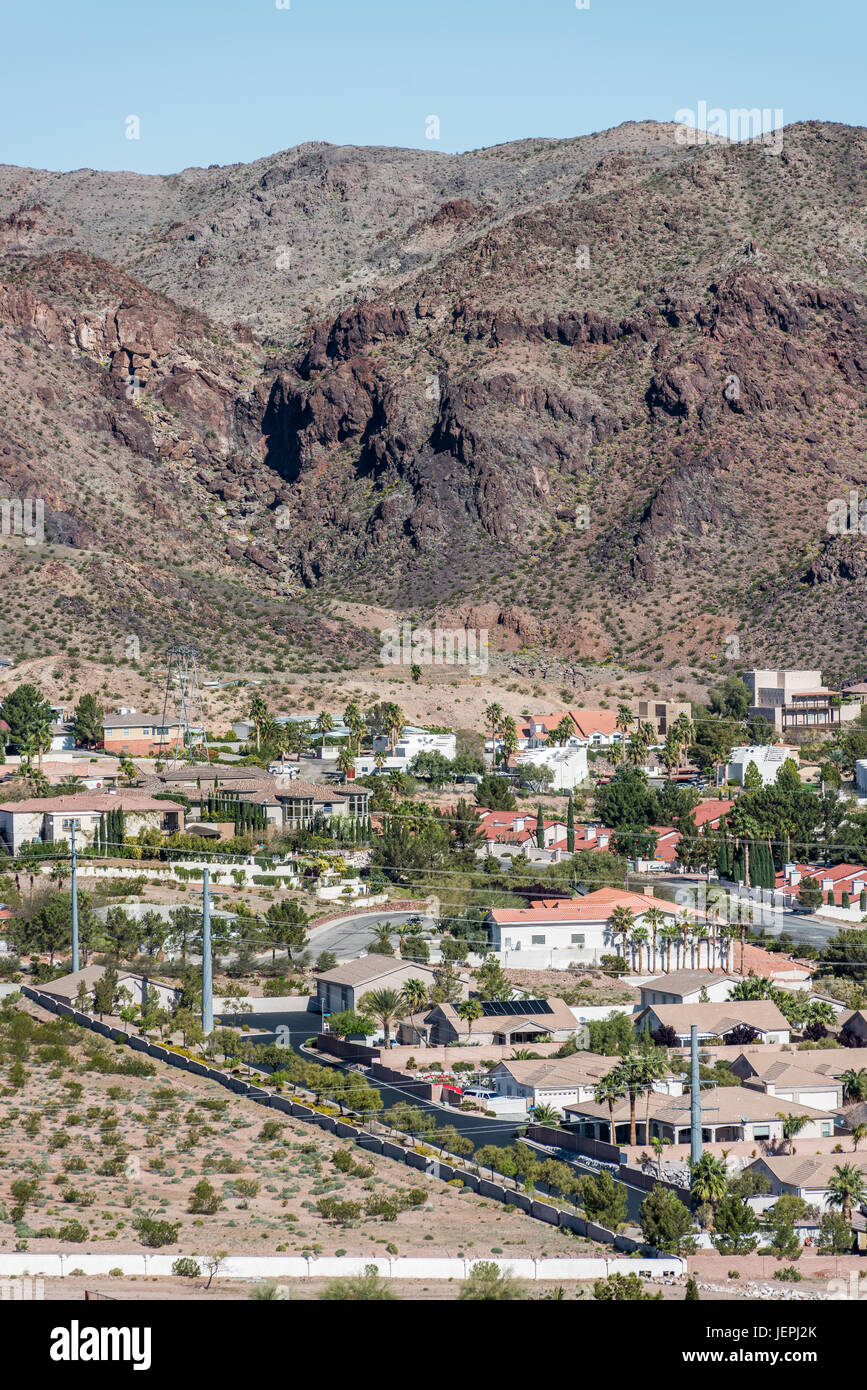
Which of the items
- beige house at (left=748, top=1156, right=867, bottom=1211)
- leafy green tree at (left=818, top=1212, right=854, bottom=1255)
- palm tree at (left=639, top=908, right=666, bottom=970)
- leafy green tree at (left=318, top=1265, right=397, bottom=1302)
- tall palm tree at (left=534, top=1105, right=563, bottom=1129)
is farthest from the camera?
palm tree at (left=639, top=908, right=666, bottom=970)

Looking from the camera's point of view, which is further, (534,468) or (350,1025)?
(534,468)

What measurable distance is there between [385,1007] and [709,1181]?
19355mm

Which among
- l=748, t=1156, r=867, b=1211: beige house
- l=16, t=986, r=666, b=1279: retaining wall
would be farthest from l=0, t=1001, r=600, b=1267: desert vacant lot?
l=748, t=1156, r=867, b=1211: beige house

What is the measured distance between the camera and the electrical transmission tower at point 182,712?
118000 mm

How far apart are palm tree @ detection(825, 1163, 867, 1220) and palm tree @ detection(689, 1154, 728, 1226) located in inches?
96.2

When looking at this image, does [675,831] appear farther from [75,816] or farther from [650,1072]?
[650,1072]

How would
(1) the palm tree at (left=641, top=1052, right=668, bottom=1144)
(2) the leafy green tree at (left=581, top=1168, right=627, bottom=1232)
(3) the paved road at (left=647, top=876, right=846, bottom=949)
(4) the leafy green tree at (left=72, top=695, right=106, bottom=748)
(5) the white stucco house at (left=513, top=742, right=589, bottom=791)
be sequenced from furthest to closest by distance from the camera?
(4) the leafy green tree at (left=72, top=695, right=106, bottom=748) < (5) the white stucco house at (left=513, top=742, right=589, bottom=791) < (3) the paved road at (left=647, top=876, right=846, bottom=949) < (1) the palm tree at (left=641, top=1052, right=668, bottom=1144) < (2) the leafy green tree at (left=581, top=1168, right=627, bottom=1232)

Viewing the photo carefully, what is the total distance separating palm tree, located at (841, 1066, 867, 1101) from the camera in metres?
55.3

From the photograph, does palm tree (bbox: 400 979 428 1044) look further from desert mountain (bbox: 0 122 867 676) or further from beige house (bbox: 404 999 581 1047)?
desert mountain (bbox: 0 122 867 676)

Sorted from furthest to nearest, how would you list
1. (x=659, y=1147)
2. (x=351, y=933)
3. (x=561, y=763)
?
1. (x=561, y=763)
2. (x=351, y=933)
3. (x=659, y=1147)

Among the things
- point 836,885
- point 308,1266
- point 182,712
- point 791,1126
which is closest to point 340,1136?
point 791,1126

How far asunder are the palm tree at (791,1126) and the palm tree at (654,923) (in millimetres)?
24253

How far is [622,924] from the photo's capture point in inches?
2997

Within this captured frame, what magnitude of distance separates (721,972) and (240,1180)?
29.8 metres
